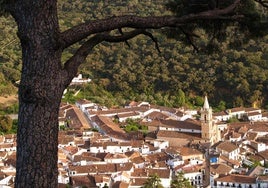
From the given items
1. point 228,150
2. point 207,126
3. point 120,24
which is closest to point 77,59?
point 120,24

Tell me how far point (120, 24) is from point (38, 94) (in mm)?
677

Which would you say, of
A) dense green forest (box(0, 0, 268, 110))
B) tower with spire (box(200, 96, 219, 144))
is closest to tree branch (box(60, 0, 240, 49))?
tower with spire (box(200, 96, 219, 144))

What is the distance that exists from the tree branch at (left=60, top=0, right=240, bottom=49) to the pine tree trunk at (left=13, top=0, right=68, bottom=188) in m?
0.09

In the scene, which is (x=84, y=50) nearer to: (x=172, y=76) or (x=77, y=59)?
(x=77, y=59)

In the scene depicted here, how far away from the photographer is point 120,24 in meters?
2.89

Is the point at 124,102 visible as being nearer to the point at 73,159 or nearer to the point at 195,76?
the point at 195,76

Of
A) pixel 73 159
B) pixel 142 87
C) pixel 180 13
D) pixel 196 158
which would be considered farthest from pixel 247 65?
pixel 180 13

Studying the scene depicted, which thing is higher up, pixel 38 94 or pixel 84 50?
pixel 84 50

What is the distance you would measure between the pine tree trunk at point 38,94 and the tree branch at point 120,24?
3.4 inches

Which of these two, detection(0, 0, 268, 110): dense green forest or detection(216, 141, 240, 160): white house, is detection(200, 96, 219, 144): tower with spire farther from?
detection(0, 0, 268, 110): dense green forest

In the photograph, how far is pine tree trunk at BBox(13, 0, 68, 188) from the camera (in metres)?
2.61

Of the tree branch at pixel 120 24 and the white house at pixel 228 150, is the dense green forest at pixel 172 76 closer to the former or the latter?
the white house at pixel 228 150

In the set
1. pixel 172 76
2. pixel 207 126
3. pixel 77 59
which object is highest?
pixel 172 76

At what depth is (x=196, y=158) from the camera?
69.0 feet
